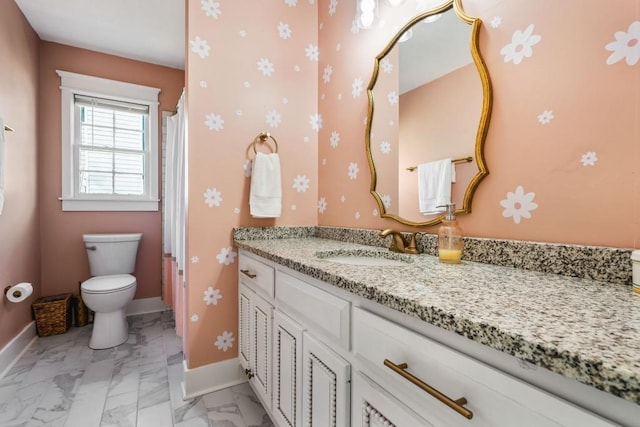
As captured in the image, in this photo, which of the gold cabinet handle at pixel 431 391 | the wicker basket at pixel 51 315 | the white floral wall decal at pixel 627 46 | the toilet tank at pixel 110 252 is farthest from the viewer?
the toilet tank at pixel 110 252

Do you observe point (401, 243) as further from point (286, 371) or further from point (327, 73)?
point (327, 73)

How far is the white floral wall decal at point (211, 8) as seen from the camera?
1619 mm

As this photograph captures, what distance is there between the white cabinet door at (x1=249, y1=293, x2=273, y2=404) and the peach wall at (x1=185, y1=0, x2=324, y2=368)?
1.03ft

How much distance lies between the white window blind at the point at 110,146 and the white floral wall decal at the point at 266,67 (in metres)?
1.80

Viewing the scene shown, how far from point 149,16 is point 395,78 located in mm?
1997

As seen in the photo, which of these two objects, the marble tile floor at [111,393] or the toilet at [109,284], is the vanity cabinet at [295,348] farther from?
the toilet at [109,284]

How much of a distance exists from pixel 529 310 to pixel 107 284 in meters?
2.61

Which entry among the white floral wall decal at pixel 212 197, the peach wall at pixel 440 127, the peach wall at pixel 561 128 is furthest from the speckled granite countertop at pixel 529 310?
the white floral wall decal at pixel 212 197

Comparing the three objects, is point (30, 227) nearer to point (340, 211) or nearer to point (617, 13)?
point (340, 211)

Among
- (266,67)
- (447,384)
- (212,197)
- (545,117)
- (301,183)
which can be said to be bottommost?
(447,384)

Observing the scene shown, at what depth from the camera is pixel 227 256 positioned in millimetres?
1691

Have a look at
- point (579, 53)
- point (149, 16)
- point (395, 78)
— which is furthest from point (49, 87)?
point (579, 53)

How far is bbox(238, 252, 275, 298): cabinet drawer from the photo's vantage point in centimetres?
126

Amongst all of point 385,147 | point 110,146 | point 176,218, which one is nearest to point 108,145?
point 110,146
